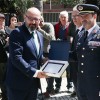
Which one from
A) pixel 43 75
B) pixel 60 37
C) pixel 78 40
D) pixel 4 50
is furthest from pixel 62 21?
pixel 43 75

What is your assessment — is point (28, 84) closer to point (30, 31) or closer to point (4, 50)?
point (30, 31)

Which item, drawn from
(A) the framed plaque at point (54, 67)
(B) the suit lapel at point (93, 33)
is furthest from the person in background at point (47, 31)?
(A) the framed plaque at point (54, 67)

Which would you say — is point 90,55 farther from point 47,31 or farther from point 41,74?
point 47,31

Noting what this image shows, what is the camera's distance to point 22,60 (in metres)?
4.98

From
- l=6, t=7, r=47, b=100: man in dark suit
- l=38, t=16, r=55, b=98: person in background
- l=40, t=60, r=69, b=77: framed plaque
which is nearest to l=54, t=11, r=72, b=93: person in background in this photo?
l=38, t=16, r=55, b=98: person in background

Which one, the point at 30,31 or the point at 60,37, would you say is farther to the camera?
the point at 60,37

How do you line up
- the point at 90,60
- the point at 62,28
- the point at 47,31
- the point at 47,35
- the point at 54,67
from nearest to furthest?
the point at 54,67
the point at 90,60
the point at 47,35
the point at 47,31
the point at 62,28

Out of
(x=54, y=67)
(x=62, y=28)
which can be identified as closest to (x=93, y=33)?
(x=54, y=67)

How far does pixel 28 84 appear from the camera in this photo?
17.0ft

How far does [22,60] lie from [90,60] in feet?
2.85

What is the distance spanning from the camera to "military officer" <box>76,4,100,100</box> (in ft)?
16.4

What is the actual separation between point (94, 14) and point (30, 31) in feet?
2.85

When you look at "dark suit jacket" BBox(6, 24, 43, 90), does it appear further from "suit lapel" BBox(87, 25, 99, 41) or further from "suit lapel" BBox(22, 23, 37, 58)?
"suit lapel" BBox(87, 25, 99, 41)

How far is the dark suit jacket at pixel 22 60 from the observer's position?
→ 197 inches
